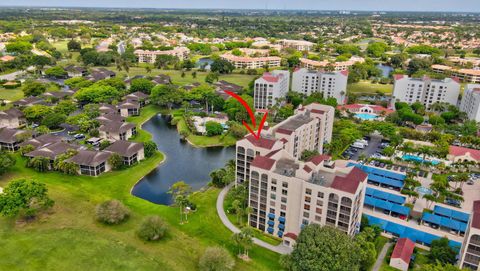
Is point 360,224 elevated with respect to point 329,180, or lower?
lower

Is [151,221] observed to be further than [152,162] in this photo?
No

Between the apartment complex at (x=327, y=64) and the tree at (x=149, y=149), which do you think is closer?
the tree at (x=149, y=149)

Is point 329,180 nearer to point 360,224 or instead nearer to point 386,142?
point 360,224

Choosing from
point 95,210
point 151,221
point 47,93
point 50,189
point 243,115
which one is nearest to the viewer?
point 151,221

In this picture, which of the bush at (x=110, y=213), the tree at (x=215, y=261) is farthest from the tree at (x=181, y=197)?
the tree at (x=215, y=261)

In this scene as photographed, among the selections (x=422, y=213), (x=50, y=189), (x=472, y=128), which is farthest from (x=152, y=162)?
(x=472, y=128)

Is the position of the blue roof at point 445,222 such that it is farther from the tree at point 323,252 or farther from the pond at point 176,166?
the pond at point 176,166

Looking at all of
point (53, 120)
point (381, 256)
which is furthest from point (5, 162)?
point (381, 256)
